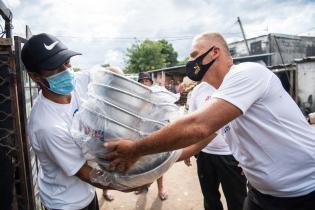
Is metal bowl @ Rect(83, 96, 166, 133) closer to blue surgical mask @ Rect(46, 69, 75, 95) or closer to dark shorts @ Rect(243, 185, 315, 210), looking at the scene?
blue surgical mask @ Rect(46, 69, 75, 95)

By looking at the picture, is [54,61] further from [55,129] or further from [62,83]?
[55,129]

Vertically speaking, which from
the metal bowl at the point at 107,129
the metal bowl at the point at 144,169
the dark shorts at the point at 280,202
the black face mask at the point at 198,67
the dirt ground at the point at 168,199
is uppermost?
the black face mask at the point at 198,67

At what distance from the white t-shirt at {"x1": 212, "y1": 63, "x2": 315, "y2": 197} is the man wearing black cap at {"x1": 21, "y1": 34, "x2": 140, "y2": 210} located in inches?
39.8

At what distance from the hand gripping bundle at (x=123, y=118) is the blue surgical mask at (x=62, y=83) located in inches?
15.2

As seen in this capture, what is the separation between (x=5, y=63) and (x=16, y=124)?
1.54ft

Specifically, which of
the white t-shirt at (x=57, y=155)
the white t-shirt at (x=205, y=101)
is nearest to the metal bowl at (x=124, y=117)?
the white t-shirt at (x=57, y=155)

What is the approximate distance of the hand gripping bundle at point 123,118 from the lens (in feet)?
4.98

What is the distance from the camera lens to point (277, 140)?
5.90ft

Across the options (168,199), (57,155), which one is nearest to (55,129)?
(57,155)

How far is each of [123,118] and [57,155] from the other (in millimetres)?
550

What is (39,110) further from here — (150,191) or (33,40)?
(150,191)

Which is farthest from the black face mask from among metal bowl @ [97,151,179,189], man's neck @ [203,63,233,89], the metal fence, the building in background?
the building in background

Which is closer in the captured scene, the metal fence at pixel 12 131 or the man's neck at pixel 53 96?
the man's neck at pixel 53 96

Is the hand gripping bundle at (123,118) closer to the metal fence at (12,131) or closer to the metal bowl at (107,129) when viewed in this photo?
the metal bowl at (107,129)
